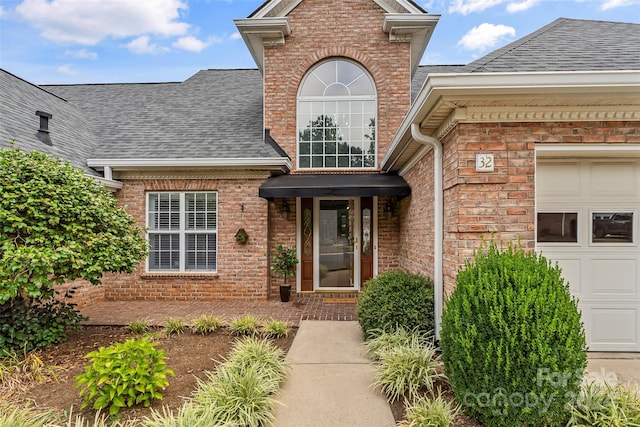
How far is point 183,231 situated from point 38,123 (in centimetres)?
410

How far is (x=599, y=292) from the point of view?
437cm

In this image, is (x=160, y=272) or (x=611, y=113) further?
(x=160, y=272)

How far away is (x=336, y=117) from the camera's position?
28.9 feet

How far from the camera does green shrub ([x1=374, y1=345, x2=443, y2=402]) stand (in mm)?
3523

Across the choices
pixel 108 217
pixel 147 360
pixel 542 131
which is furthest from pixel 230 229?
pixel 542 131

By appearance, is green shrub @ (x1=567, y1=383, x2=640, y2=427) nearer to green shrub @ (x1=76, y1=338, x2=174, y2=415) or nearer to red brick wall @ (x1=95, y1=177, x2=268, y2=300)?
green shrub @ (x1=76, y1=338, x2=174, y2=415)

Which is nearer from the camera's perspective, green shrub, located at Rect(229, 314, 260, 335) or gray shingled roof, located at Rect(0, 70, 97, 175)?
green shrub, located at Rect(229, 314, 260, 335)

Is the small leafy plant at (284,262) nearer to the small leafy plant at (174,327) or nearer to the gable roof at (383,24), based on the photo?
the small leafy plant at (174,327)

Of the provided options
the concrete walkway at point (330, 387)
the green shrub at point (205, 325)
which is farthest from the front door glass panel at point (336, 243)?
the green shrub at point (205, 325)

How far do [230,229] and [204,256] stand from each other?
3.09 ft

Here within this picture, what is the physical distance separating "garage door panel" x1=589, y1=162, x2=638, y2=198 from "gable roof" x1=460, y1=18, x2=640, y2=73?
1206 millimetres

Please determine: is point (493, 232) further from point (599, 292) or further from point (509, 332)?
point (599, 292)

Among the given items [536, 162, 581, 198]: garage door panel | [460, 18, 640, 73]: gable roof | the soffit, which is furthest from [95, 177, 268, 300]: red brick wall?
[536, 162, 581, 198]: garage door panel

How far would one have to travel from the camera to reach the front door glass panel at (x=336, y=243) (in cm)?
856
